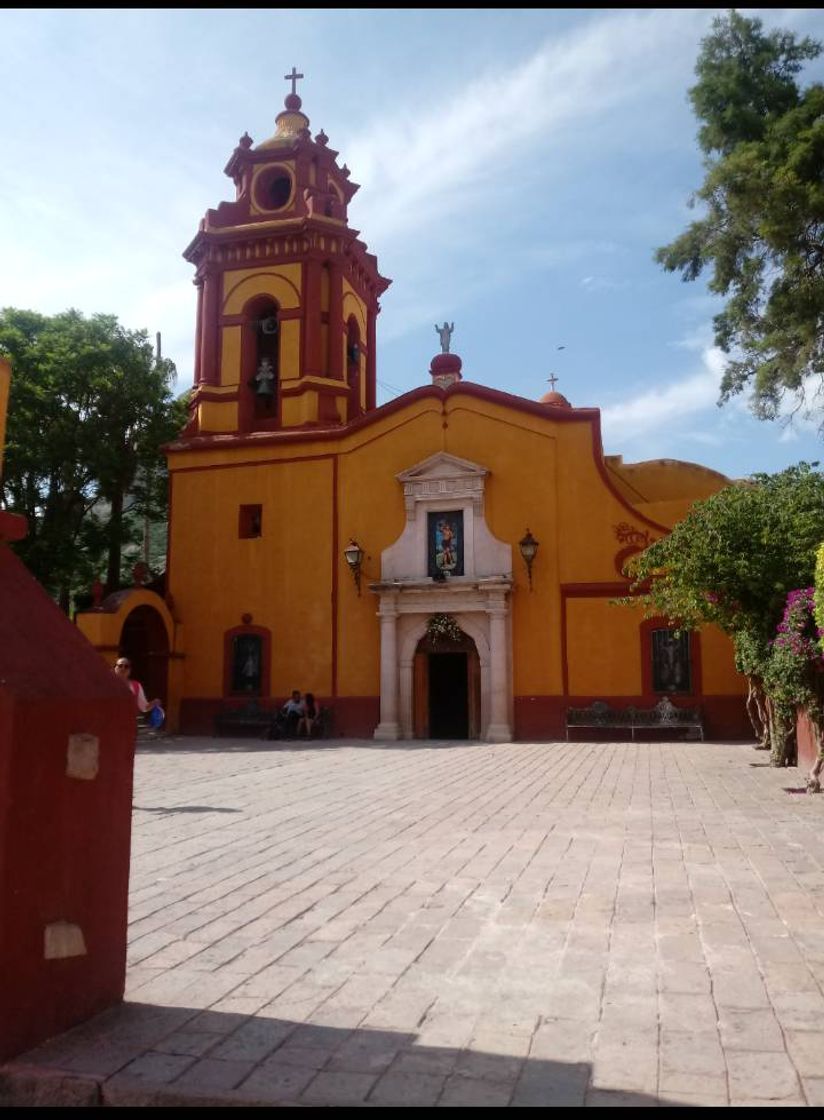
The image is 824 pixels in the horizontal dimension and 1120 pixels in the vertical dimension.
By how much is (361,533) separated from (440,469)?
234cm

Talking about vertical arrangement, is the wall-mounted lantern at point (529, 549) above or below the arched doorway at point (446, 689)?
above

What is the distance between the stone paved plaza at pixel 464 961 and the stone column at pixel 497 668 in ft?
33.6

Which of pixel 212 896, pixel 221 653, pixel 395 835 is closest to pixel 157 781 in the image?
pixel 395 835

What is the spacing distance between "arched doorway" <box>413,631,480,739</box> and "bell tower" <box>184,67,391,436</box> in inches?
245

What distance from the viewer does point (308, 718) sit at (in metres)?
19.4

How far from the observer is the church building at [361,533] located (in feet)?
62.6

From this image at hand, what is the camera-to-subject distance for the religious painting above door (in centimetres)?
2002

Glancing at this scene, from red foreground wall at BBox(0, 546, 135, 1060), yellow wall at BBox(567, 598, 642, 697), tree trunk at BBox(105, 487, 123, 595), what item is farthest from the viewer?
tree trunk at BBox(105, 487, 123, 595)

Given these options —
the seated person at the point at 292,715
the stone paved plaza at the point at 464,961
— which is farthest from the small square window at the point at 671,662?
the stone paved plaza at the point at 464,961

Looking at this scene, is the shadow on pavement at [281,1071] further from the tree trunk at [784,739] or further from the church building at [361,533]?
the church building at [361,533]

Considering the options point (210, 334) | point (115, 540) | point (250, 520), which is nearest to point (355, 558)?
point (250, 520)

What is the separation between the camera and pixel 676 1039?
320 centimetres

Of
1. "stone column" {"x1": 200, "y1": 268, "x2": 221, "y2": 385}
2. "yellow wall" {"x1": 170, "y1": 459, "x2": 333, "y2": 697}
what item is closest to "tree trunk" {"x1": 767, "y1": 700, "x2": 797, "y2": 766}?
"yellow wall" {"x1": 170, "y1": 459, "x2": 333, "y2": 697}

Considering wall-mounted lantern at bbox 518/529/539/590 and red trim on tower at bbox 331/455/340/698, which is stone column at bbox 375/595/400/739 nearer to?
red trim on tower at bbox 331/455/340/698
